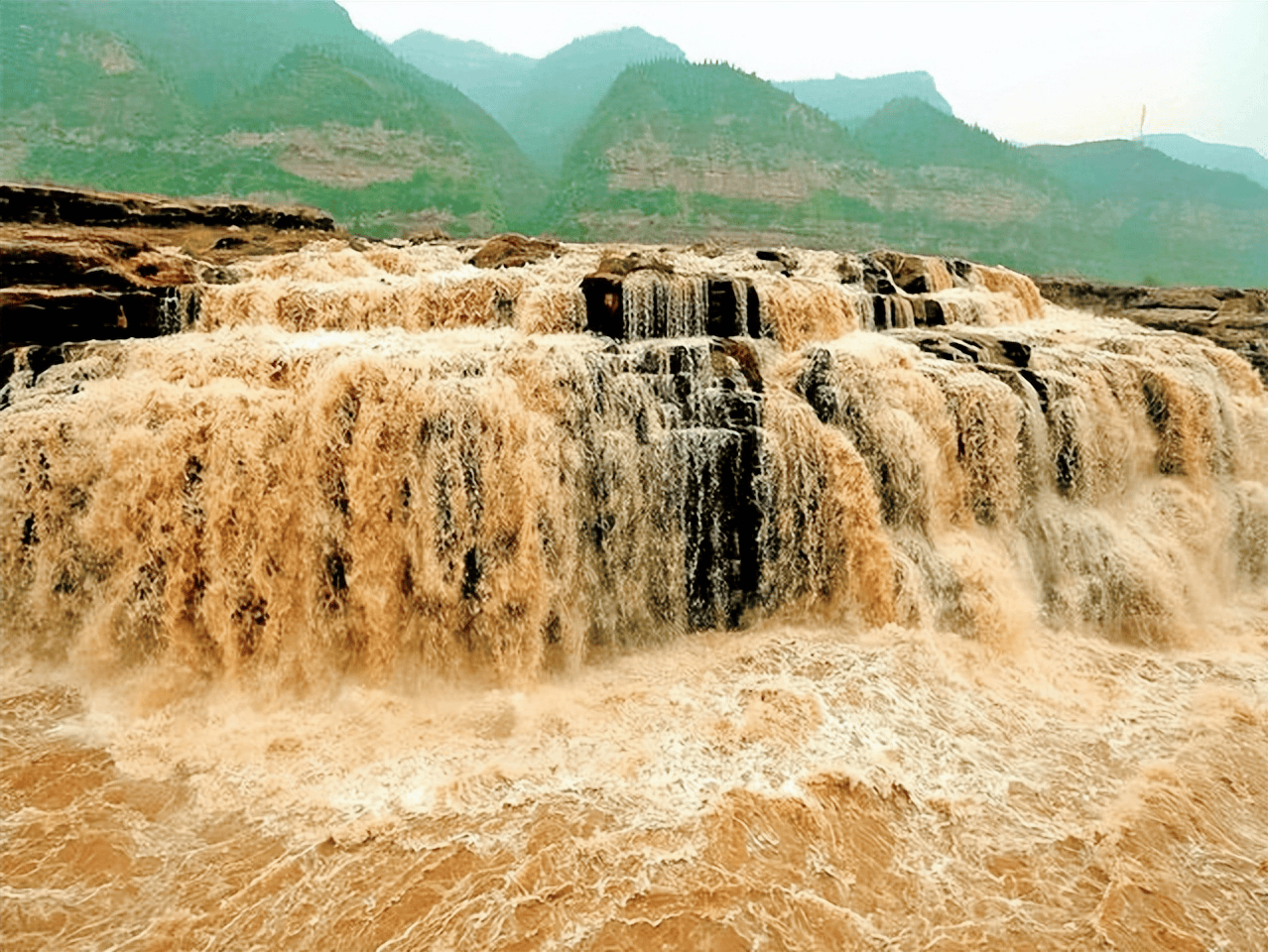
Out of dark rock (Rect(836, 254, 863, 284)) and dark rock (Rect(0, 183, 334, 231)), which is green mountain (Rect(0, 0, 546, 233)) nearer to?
dark rock (Rect(0, 183, 334, 231))

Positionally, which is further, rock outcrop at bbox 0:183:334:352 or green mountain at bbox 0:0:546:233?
green mountain at bbox 0:0:546:233

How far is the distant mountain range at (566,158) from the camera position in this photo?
203ft

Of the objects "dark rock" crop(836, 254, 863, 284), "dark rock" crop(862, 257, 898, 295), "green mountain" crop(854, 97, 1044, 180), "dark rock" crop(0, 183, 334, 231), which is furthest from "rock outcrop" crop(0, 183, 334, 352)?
"green mountain" crop(854, 97, 1044, 180)

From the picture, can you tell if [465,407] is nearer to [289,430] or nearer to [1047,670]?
[289,430]

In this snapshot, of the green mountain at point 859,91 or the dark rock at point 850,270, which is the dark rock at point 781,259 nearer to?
the dark rock at point 850,270

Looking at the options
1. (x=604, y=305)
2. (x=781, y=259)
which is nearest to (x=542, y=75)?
(x=781, y=259)

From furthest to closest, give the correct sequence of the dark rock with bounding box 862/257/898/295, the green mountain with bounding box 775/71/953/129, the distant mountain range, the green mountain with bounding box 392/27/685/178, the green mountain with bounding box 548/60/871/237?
the green mountain with bounding box 775/71/953/129, the green mountain with bounding box 392/27/685/178, the green mountain with bounding box 548/60/871/237, the distant mountain range, the dark rock with bounding box 862/257/898/295

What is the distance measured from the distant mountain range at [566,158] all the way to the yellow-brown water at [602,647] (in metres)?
54.6

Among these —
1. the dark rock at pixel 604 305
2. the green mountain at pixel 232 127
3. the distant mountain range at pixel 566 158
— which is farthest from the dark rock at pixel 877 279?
the green mountain at pixel 232 127

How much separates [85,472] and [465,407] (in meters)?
4.35

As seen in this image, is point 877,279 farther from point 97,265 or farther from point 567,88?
point 567,88

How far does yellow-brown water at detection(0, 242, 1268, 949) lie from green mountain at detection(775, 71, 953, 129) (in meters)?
172

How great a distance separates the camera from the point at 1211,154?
582 ft

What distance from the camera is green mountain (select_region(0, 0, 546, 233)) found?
194 feet
